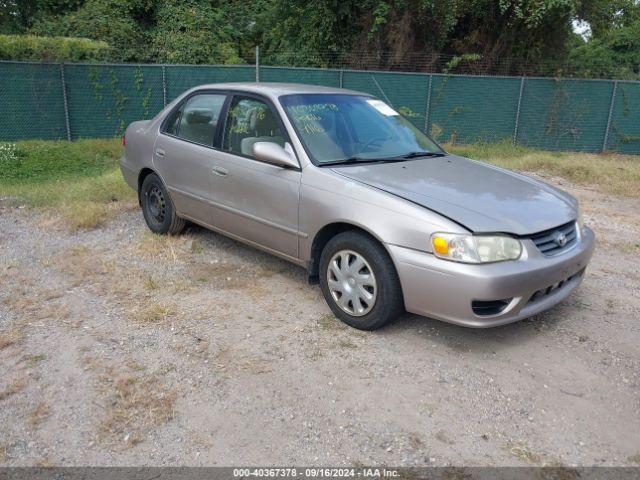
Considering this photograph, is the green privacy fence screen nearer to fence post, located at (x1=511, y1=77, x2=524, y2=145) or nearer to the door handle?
fence post, located at (x1=511, y1=77, x2=524, y2=145)

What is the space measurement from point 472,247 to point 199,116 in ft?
9.74

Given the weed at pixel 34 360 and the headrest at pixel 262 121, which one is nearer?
the weed at pixel 34 360

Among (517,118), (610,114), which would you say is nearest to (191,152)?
(517,118)

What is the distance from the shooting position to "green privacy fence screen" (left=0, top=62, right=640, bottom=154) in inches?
491

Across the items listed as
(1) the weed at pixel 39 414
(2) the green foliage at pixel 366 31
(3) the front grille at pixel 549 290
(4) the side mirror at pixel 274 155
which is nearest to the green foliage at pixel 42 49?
(2) the green foliage at pixel 366 31

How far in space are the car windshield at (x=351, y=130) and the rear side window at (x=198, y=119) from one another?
799 millimetres

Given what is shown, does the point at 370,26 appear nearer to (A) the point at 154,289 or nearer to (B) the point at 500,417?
(A) the point at 154,289

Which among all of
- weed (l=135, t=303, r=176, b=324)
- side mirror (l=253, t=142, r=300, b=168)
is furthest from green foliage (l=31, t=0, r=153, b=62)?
weed (l=135, t=303, r=176, b=324)

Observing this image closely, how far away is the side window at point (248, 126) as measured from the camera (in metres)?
4.53

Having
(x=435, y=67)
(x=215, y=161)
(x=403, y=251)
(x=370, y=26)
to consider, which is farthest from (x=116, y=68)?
(x=403, y=251)

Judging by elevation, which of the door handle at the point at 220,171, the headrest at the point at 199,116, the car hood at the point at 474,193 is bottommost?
the door handle at the point at 220,171

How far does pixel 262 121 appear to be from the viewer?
181 inches

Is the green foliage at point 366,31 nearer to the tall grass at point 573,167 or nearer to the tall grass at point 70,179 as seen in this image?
the tall grass at point 573,167

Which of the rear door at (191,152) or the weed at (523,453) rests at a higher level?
the rear door at (191,152)
